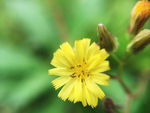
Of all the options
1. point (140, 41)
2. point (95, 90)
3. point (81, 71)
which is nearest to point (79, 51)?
point (81, 71)

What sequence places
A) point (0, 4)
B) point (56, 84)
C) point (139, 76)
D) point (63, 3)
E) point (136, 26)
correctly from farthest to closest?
1. point (0, 4)
2. point (63, 3)
3. point (139, 76)
4. point (136, 26)
5. point (56, 84)

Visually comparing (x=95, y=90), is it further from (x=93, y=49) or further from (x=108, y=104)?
(x=108, y=104)

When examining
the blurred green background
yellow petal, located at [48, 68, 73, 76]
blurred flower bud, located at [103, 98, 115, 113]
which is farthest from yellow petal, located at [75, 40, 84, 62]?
the blurred green background

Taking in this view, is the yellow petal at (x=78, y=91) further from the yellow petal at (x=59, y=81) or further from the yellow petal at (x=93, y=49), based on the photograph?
the yellow petal at (x=93, y=49)

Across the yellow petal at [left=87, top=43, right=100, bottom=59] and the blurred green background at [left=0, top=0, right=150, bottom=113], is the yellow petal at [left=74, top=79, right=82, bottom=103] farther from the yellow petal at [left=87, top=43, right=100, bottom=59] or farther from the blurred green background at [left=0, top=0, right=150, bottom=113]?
the blurred green background at [left=0, top=0, right=150, bottom=113]

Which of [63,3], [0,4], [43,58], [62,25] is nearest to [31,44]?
[43,58]

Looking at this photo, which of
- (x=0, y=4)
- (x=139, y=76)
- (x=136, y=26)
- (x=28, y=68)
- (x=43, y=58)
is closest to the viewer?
(x=136, y=26)

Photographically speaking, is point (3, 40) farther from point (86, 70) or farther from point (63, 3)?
point (86, 70)
